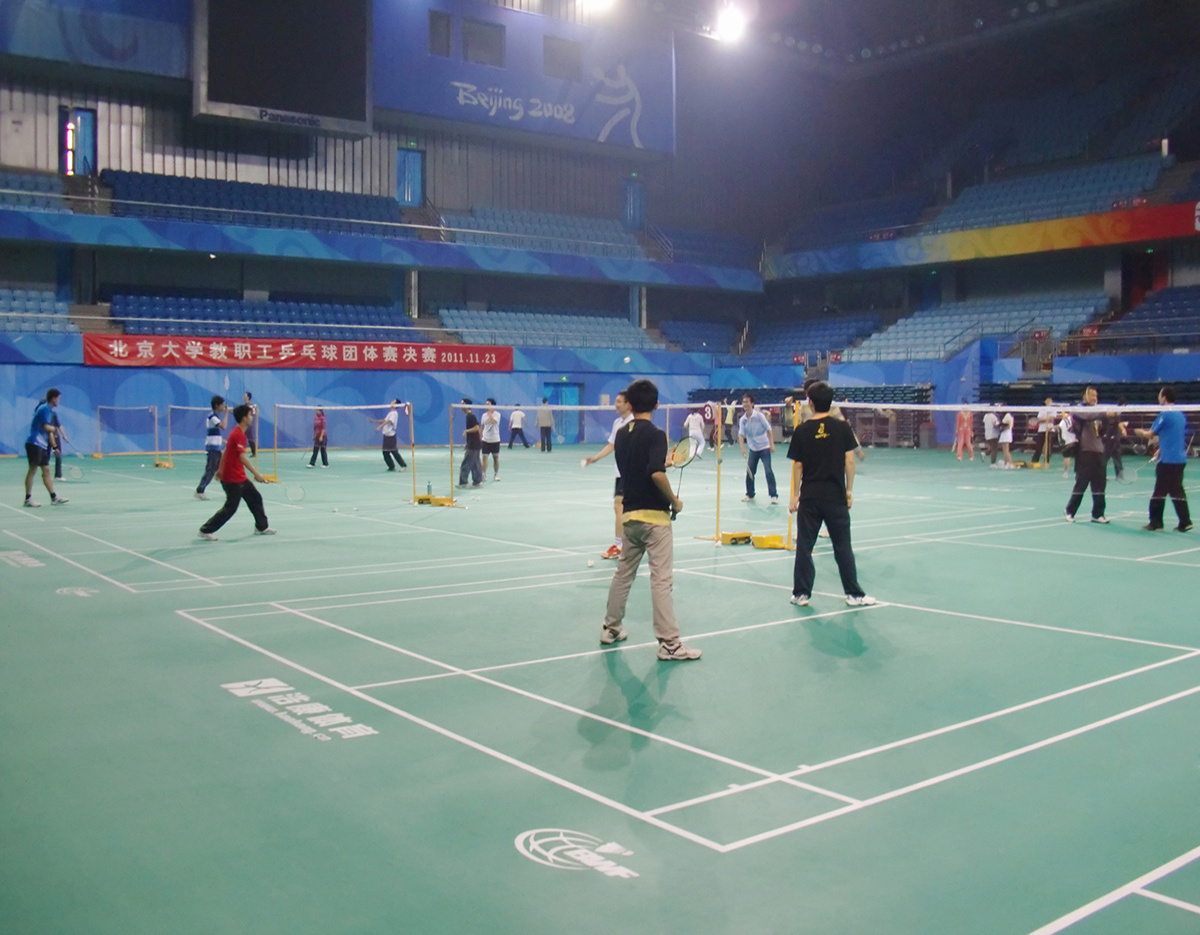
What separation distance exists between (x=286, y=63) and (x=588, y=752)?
42012 millimetres

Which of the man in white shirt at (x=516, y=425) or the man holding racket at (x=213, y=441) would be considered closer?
the man holding racket at (x=213, y=441)

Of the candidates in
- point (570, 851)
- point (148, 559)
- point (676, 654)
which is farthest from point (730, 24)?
point (570, 851)

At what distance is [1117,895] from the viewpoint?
479 centimetres

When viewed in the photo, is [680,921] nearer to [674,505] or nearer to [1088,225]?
[674,505]

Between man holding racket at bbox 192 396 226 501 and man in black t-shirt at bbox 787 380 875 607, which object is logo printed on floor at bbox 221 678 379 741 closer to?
man in black t-shirt at bbox 787 380 875 607

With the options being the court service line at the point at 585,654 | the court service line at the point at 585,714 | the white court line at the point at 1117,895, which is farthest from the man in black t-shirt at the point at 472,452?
the white court line at the point at 1117,895

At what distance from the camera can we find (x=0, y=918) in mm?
4547

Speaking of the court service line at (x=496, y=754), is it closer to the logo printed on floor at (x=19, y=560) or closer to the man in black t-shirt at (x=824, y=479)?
the man in black t-shirt at (x=824, y=479)

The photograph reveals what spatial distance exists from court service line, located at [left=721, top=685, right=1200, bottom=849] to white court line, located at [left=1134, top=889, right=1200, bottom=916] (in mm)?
1398

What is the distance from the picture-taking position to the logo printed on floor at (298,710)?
726cm

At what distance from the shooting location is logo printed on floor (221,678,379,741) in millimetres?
7262

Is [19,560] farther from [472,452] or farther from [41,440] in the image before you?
[472,452]

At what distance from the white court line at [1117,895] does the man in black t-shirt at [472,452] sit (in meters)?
21.5

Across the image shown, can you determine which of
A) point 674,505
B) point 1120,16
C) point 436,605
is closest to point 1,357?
point 436,605
